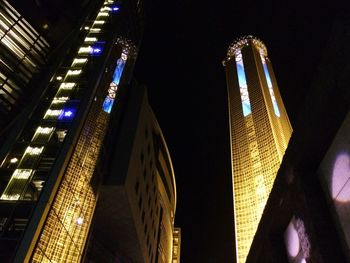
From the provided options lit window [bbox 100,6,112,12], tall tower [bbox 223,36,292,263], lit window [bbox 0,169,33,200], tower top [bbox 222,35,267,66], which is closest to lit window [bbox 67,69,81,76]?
lit window [bbox 0,169,33,200]

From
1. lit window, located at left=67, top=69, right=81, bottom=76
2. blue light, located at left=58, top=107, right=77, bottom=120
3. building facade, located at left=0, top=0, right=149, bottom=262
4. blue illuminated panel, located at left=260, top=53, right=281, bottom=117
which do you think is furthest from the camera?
blue illuminated panel, located at left=260, top=53, right=281, bottom=117

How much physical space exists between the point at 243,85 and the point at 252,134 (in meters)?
20.3

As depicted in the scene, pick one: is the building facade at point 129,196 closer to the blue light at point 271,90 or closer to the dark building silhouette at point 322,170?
the dark building silhouette at point 322,170

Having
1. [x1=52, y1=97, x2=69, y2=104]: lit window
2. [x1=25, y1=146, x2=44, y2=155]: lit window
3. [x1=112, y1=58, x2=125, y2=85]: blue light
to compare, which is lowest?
[x1=25, y1=146, x2=44, y2=155]: lit window

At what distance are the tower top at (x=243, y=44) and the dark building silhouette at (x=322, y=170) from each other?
112m

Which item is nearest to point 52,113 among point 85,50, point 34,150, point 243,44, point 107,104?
point 34,150

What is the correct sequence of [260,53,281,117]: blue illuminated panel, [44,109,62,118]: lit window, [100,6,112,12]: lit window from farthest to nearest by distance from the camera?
[260,53,281,117]: blue illuminated panel → [100,6,112,12]: lit window → [44,109,62,118]: lit window

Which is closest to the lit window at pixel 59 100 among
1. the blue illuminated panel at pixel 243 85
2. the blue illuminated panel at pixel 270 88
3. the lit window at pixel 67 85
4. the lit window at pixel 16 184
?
the lit window at pixel 67 85

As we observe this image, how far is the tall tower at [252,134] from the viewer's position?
75.2 meters

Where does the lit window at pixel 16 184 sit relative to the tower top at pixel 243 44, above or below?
below

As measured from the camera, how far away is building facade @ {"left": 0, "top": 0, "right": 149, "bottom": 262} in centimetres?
2319

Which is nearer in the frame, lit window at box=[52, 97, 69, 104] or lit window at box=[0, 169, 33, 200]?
lit window at box=[0, 169, 33, 200]

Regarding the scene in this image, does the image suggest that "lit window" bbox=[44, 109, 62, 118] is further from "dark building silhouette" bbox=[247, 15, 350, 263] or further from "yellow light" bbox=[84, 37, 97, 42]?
"dark building silhouette" bbox=[247, 15, 350, 263]

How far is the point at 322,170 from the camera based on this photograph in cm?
817
